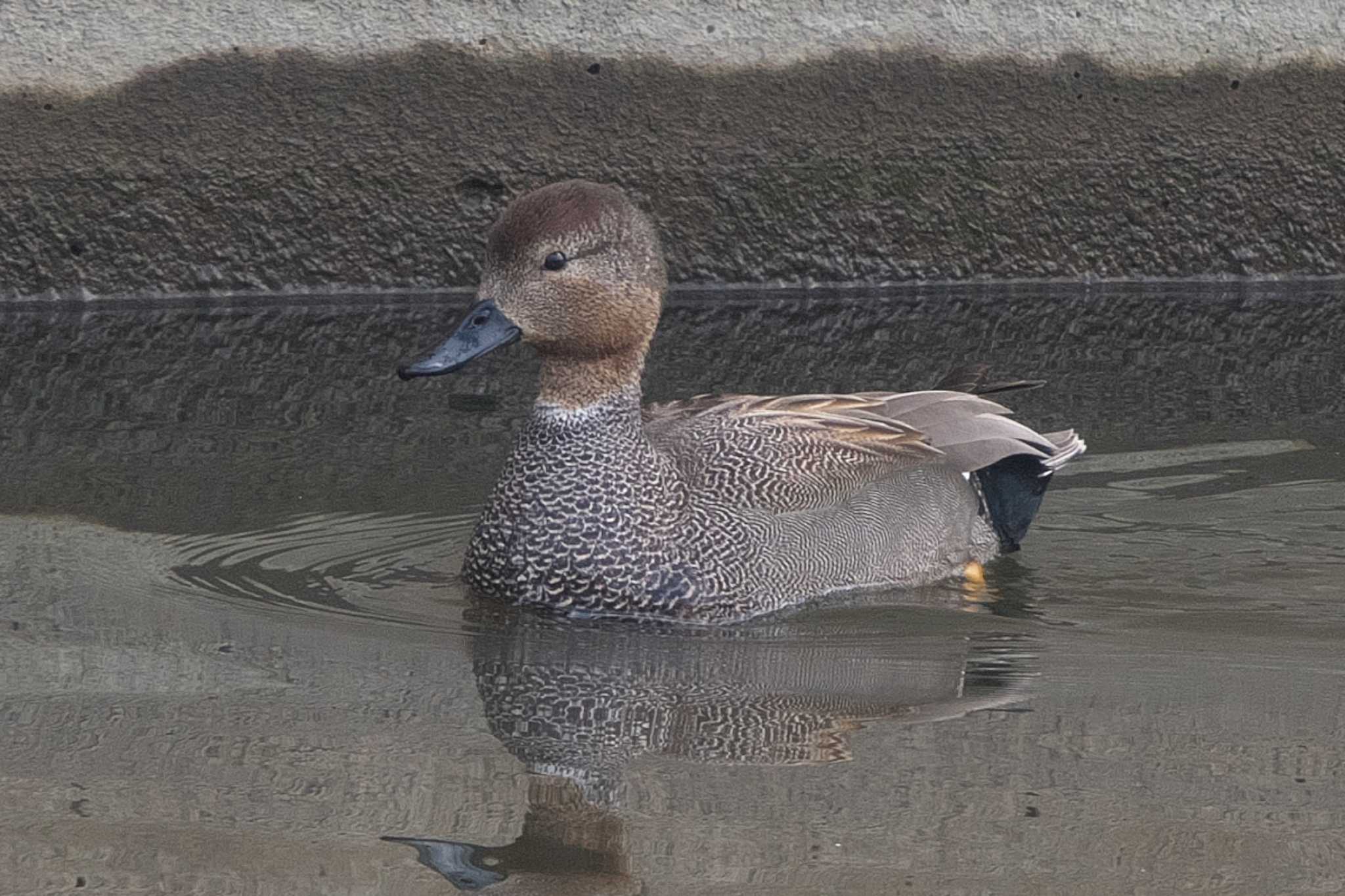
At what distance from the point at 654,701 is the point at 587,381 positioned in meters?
1.08

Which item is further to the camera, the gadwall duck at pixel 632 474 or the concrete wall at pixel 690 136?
the concrete wall at pixel 690 136

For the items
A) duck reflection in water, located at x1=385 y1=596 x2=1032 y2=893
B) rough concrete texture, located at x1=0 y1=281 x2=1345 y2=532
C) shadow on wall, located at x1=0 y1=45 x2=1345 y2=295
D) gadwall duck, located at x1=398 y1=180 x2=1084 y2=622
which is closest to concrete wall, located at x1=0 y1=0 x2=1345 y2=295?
shadow on wall, located at x1=0 y1=45 x2=1345 y2=295

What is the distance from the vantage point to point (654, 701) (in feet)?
15.1

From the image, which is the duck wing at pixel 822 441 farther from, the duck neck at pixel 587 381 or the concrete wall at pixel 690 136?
the concrete wall at pixel 690 136

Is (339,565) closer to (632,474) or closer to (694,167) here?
(632,474)

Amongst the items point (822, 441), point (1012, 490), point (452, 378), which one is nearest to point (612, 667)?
point (822, 441)

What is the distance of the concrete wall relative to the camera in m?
8.80

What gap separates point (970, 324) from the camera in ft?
28.8

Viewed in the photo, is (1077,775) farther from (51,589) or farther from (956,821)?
(51,589)

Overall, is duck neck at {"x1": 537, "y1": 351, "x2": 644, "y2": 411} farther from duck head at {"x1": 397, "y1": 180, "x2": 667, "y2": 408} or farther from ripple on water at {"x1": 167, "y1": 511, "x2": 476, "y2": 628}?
ripple on water at {"x1": 167, "y1": 511, "x2": 476, "y2": 628}

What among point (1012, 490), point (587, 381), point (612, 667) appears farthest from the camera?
point (1012, 490)

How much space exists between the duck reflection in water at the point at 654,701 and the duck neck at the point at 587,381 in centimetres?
51

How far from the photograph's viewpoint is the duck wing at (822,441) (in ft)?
18.1

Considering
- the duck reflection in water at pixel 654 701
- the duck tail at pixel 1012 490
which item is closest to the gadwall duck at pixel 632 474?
the duck reflection in water at pixel 654 701
